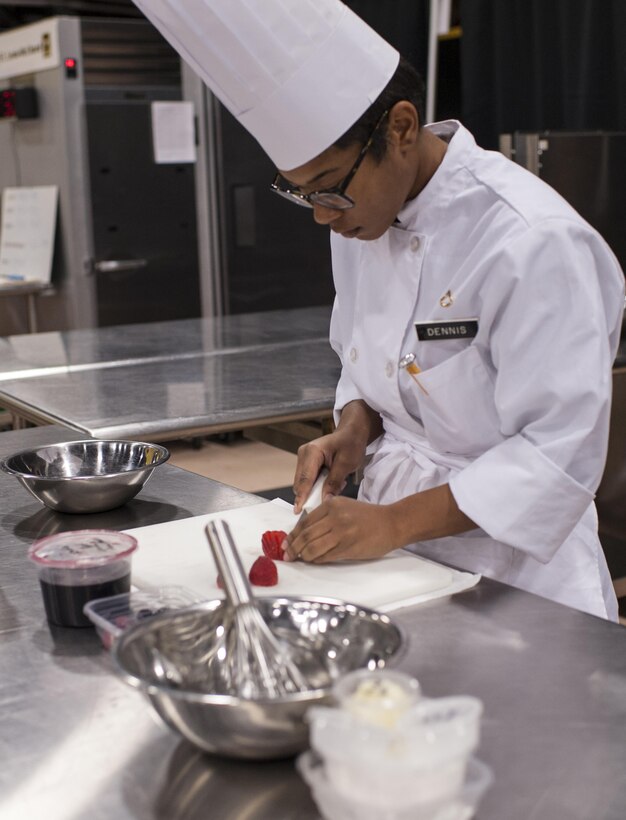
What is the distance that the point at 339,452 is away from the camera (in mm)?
1613

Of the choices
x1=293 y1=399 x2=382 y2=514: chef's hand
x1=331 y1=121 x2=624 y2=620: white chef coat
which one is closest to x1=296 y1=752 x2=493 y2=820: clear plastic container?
x1=331 y1=121 x2=624 y2=620: white chef coat

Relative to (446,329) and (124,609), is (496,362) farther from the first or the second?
(124,609)

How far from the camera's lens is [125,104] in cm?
514

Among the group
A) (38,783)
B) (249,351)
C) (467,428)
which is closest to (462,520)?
(467,428)

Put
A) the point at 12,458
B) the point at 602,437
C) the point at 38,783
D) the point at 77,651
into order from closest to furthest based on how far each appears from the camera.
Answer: the point at 38,783 → the point at 77,651 → the point at 602,437 → the point at 12,458

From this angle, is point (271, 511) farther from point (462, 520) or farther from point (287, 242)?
point (287, 242)

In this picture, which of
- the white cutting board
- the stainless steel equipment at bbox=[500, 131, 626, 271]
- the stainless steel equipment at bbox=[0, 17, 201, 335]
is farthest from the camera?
the stainless steel equipment at bbox=[0, 17, 201, 335]

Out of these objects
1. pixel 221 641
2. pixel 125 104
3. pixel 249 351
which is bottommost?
pixel 249 351

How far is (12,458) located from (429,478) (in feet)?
2.14

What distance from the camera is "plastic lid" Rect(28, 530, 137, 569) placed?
1.16 meters

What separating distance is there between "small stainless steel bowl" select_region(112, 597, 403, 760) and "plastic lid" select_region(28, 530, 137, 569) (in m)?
0.23

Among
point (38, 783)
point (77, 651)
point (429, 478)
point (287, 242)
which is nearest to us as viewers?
point (38, 783)

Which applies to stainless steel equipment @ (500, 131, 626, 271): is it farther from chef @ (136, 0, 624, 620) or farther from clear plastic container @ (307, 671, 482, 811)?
clear plastic container @ (307, 671, 482, 811)

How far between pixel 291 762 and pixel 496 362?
666mm
